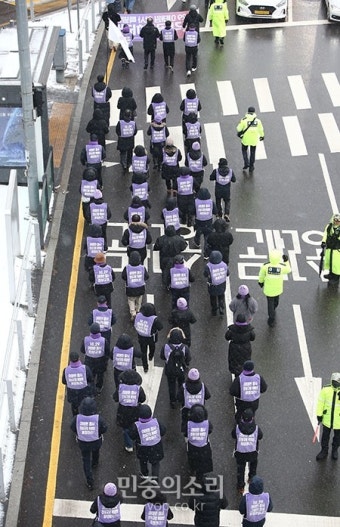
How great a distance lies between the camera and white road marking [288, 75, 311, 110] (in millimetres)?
29094

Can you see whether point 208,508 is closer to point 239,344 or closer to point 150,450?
point 150,450

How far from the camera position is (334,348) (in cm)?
2030

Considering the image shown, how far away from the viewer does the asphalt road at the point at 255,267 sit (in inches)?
692

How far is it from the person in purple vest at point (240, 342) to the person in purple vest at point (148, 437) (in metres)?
2.49

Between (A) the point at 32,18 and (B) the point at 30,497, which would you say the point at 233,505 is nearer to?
(B) the point at 30,497

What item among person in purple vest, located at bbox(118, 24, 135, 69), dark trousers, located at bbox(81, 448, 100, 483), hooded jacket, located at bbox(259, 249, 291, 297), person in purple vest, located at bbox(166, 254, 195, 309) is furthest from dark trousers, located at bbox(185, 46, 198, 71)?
dark trousers, located at bbox(81, 448, 100, 483)

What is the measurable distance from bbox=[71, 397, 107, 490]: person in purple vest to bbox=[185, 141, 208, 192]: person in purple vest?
26.8ft

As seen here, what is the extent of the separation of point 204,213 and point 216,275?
2271 mm

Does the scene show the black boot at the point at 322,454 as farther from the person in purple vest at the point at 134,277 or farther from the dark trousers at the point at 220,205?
the dark trousers at the point at 220,205

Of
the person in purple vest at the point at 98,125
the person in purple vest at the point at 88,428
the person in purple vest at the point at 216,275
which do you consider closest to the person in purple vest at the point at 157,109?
the person in purple vest at the point at 98,125

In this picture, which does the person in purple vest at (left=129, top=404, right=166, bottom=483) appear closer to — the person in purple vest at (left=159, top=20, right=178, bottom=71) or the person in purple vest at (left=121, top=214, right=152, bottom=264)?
the person in purple vest at (left=121, top=214, right=152, bottom=264)

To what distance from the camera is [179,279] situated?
794 inches

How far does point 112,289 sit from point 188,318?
1.92 meters

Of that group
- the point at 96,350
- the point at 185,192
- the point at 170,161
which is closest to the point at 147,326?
the point at 96,350
